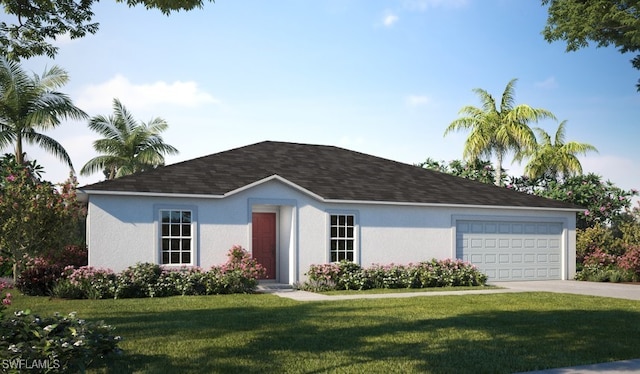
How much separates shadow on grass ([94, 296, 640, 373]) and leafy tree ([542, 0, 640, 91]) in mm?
5919

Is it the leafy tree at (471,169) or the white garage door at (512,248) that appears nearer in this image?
the white garage door at (512,248)

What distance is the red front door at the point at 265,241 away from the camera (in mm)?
20219

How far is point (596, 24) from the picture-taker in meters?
13.1

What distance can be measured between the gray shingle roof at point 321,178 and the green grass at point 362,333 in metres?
3.93

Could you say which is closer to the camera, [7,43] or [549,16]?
[7,43]

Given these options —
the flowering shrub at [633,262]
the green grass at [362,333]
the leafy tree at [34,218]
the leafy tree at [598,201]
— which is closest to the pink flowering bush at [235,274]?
the green grass at [362,333]

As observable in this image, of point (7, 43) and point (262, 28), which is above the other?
point (262, 28)

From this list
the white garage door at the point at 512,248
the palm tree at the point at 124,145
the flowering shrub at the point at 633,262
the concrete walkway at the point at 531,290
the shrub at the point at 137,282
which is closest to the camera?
the shrub at the point at 137,282

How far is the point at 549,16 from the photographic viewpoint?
46.6 feet

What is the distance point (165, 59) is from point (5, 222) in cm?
753

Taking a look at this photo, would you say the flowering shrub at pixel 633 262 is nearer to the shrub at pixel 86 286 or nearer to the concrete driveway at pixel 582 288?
the concrete driveway at pixel 582 288

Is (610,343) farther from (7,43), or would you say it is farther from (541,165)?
(541,165)

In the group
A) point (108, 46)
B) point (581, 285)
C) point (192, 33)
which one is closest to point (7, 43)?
point (192, 33)

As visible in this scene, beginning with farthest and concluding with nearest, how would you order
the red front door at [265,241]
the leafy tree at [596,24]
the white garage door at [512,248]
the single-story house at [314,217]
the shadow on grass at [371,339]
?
the white garage door at [512,248] → the red front door at [265,241] → the single-story house at [314,217] → the leafy tree at [596,24] → the shadow on grass at [371,339]
